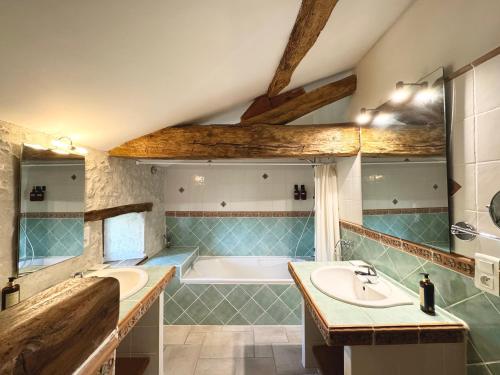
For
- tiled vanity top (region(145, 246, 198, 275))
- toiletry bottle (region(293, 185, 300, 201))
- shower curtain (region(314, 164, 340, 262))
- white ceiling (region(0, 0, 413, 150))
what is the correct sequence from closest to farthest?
white ceiling (region(0, 0, 413, 150)), shower curtain (region(314, 164, 340, 262)), tiled vanity top (region(145, 246, 198, 275)), toiletry bottle (region(293, 185, 300, 201))

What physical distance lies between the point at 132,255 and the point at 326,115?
300cm

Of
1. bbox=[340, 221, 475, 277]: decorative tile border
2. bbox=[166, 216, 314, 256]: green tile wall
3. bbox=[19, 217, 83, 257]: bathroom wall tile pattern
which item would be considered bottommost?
bbox=[166, 216, 314, 256]: green tile wall

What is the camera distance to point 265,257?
11.4 feet

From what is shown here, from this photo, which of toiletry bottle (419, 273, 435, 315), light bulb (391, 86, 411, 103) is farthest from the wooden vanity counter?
light bulb (391, 86, 411, 103)

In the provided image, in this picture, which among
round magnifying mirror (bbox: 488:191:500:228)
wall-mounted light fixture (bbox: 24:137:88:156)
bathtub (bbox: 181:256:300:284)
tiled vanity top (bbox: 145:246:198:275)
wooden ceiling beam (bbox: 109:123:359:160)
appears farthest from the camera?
bathtub (bbox: 181:256:300:284)

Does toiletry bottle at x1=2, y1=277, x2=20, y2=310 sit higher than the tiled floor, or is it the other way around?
toiletry bottle at x1=2, y1=277, x2=20, y2=310

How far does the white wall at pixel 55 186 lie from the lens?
130 cm

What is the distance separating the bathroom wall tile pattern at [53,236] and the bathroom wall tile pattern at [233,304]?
3.96 ft

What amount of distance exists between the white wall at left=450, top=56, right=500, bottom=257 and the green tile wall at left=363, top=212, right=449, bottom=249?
0.23ft

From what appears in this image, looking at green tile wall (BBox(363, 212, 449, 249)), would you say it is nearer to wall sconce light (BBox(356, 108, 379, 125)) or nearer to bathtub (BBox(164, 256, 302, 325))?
wall sconce light (BBox(356, 108, 379, 125))

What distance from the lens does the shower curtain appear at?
8.21 ft

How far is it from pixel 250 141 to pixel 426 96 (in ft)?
4.30

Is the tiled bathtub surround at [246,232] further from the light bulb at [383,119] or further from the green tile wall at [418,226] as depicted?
the light bulb at [383,119]

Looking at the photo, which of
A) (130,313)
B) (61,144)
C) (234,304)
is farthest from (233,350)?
(61,144)
